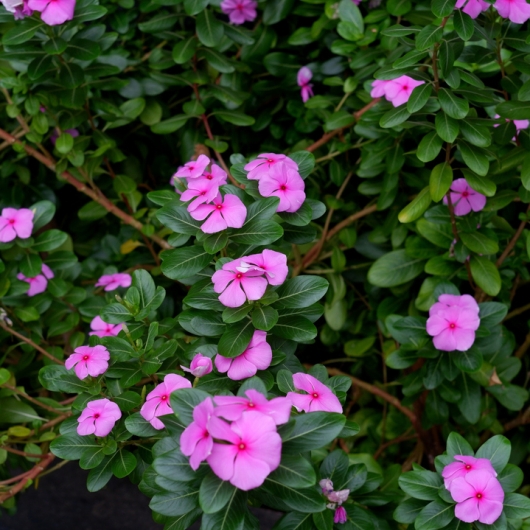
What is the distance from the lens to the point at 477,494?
3.51 feet

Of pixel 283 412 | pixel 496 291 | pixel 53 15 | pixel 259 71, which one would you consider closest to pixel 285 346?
pixel 283 412

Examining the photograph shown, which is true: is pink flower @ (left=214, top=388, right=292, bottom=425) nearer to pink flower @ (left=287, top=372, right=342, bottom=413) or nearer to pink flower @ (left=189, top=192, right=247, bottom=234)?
pink flower @ (left=287, top=372, right=342, bottom=413)

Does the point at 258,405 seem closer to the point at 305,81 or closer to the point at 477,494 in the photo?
the point at 477,494

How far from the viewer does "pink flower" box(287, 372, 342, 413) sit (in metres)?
1.00

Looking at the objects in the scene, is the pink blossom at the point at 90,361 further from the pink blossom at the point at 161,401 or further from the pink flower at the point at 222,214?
the pink flower at the point at 222,214

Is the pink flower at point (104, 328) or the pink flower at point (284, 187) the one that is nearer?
the pink flower at point (284, 187)

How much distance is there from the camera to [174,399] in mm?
913

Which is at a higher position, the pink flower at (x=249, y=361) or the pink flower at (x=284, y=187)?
the pink flower at (x=284, y=187)

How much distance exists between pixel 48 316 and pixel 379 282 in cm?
99

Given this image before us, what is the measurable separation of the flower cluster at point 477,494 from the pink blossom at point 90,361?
660 mm

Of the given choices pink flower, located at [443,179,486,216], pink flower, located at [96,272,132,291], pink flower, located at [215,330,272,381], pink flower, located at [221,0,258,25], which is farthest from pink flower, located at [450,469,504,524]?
pink flower, located at [221,0,258,25]

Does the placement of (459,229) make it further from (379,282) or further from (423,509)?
(423,509)

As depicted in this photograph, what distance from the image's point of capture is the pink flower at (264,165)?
1233 millimetres

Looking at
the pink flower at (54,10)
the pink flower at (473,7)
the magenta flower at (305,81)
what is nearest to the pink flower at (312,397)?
the pink flower at (473,7)
